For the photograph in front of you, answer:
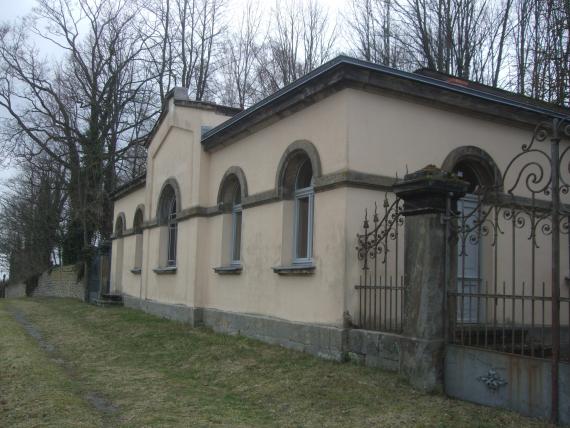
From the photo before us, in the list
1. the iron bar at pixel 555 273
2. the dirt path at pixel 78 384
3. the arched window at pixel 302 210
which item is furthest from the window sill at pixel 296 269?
the iron bar at pixel 555 273

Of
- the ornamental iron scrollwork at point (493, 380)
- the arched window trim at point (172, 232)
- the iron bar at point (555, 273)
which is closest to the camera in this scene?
the iron bar at point (555, 273)

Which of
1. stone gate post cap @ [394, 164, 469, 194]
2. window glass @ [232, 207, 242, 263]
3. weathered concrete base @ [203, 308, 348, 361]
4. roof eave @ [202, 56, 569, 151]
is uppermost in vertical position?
roof eave @ [202, 56, 569, 151]

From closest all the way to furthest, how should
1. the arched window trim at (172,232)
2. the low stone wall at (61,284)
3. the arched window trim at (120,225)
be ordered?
the arched window trim at (172,232) < the arched window trim at (120,225) < the low stone wall at (61,284)

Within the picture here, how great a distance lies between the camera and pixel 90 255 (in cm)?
2514

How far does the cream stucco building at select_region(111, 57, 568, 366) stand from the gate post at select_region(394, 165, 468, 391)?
1.83 meters

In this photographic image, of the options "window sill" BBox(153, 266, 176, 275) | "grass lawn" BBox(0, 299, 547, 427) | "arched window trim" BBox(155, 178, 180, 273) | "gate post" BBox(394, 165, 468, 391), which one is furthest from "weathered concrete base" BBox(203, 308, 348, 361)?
"arched window trim" BBox(155, 178, 180, 273)

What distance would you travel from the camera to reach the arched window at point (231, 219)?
13344mm

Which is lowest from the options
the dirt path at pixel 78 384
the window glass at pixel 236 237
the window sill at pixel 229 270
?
the dirt path at pixel 78 384

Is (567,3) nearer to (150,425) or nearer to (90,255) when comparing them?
(150,425)

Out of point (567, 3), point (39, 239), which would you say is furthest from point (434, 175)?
point (39, 239)

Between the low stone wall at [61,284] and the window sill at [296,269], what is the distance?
17405 mm

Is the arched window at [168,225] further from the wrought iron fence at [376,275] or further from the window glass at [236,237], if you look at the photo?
the wrought iron fence at [376,275]

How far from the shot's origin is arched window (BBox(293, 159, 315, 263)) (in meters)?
10.7

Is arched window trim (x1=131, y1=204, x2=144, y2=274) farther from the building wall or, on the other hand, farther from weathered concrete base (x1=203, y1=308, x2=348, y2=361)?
the building wall
